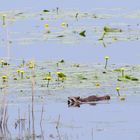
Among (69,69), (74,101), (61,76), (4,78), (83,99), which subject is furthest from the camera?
(69,69)

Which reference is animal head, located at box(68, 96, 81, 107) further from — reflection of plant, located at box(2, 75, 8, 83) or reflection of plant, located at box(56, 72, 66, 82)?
reflection of plant, located at box(56, 72, 66, 82)

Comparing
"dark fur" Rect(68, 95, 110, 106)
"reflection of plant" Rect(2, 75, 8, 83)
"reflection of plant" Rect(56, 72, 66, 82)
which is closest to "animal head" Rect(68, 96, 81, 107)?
"dark fur" Rect(68, 95, 110, 106)

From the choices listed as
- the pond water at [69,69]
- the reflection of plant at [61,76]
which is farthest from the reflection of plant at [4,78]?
the reflection of plant at [61,76]

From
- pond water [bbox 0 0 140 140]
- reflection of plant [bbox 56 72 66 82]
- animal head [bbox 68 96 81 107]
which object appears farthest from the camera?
reflection of plant [bbox 56 72 66 82]

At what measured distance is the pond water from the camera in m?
9.77

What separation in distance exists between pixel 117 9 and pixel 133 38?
2.69 meters

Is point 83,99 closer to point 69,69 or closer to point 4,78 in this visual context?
point 4,78

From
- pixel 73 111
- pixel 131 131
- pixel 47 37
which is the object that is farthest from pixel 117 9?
pixel 131 131

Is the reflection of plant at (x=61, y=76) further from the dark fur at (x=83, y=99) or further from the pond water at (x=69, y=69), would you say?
the dark fur at (x=83, y=99)

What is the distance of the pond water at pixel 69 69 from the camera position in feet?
32.1

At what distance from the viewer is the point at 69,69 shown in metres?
12.3

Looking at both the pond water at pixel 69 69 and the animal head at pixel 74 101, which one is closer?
the pond water at pixel 69 69

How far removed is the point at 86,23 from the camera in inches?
636

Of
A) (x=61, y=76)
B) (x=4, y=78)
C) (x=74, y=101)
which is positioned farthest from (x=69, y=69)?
(x=74, y=101)
